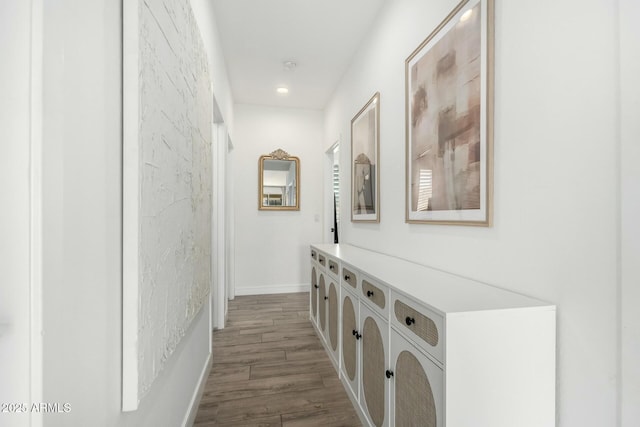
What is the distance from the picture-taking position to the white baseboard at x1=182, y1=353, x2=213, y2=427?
5.06ft

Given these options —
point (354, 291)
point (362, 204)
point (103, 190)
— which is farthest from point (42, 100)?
point (362, 204)

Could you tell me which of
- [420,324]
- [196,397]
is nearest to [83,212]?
[420,324]

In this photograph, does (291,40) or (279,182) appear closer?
(291,40)

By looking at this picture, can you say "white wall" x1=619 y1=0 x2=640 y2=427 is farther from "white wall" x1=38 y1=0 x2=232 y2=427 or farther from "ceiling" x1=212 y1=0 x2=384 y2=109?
"ceiling" x1=212 y1=0 x2=384 y2=109

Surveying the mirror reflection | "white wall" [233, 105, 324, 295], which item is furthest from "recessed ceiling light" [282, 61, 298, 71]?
the mirror reflection

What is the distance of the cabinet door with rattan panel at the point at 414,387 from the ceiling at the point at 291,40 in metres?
2.37

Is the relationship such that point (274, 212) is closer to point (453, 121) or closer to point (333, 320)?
point (333, 320)

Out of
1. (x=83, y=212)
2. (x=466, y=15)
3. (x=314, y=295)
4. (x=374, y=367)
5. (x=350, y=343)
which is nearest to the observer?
(x=83, y=212)

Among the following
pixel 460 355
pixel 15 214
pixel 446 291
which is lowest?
pixel 460 355

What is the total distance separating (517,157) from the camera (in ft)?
3.55

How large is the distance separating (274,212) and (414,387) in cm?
336

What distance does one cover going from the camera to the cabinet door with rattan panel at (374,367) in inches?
51.6

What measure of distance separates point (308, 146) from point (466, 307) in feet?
12.0

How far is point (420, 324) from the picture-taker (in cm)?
104
